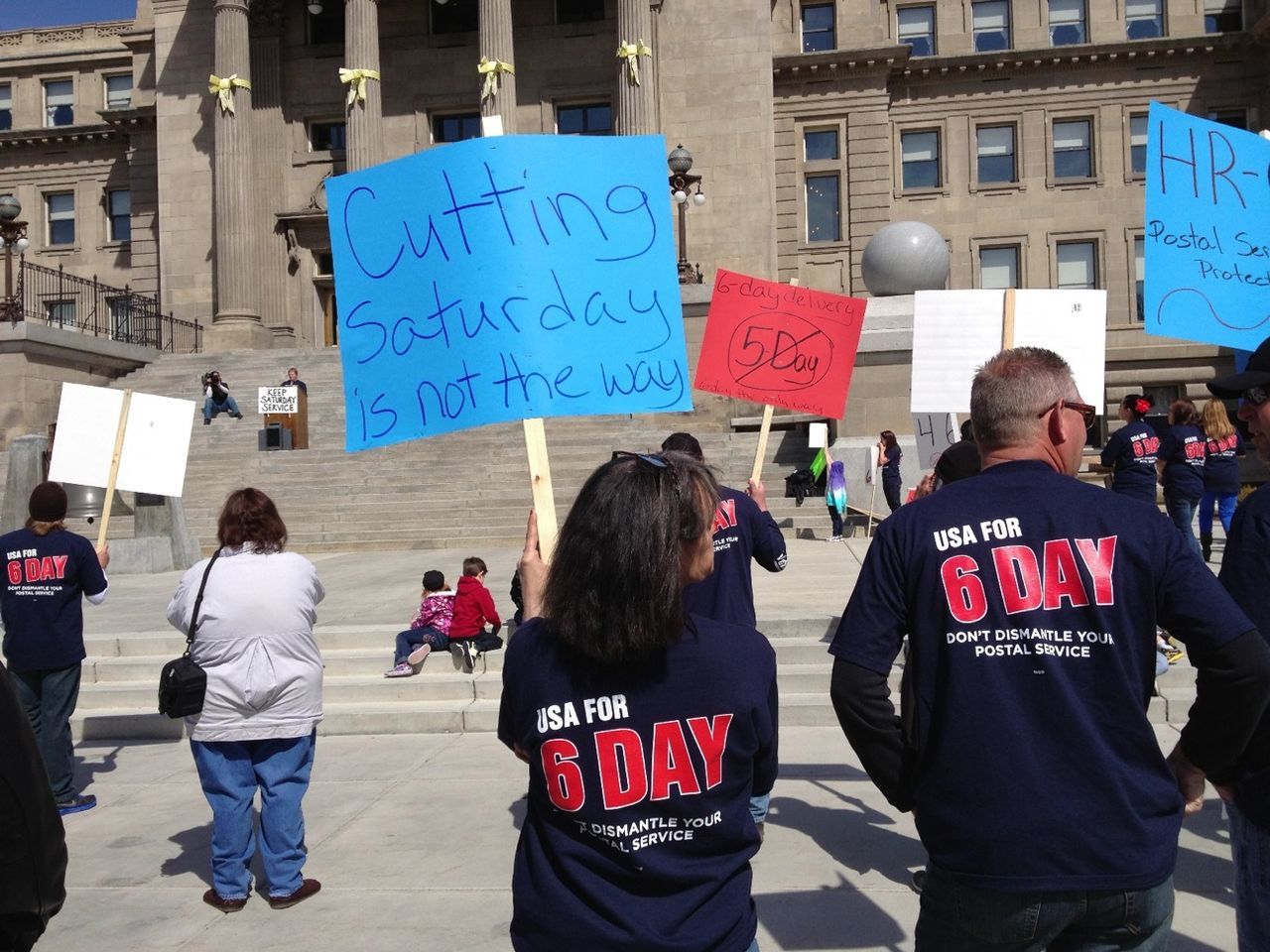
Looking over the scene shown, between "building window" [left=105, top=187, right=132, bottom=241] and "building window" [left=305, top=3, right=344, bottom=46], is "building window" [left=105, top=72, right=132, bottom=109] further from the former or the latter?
"building window" [left=305, top=3, right=344, bottom=46]

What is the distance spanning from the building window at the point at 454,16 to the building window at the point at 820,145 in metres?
11.3

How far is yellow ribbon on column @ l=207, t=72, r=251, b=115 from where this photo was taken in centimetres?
3347

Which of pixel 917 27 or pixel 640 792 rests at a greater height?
pixel 917 27

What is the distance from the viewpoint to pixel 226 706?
15.3 ft

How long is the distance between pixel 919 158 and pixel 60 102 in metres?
33.6

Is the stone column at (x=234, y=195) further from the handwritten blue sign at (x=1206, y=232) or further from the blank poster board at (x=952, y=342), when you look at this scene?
the handwritten blue sign at (x=1206, y=232)

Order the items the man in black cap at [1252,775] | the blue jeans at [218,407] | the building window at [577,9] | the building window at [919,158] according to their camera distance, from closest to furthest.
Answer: the man in black cap at [1252,775], the blue jeans at [218,407], the building window at [577,9], the building window at [919,158]

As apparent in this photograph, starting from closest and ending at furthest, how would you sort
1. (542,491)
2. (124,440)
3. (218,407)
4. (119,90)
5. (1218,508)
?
1. (542,491)
2. (124,440)
3. (1218,508)
4. (218,407)
5. (119,90)

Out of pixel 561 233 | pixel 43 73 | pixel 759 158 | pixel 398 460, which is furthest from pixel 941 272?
pixel 43 73

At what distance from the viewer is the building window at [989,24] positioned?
38.2 metres

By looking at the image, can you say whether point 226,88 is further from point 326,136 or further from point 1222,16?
point 1222,16

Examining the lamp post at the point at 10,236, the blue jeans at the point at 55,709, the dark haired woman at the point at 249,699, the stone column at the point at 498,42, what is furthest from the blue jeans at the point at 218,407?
the dark haired woman at the point at 249,699

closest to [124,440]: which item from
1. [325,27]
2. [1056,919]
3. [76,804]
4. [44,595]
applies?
[44,595]

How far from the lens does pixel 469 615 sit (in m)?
8.49
